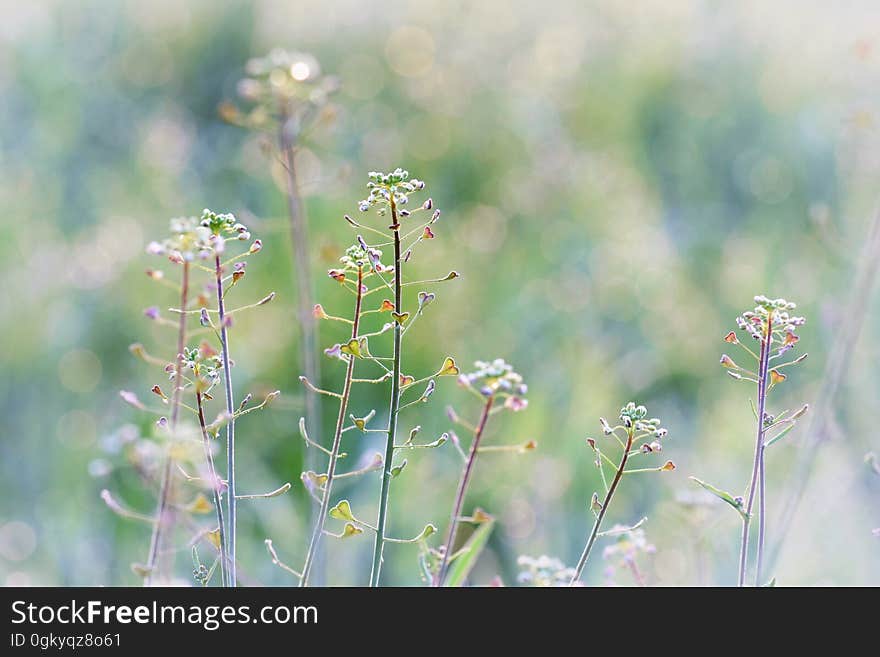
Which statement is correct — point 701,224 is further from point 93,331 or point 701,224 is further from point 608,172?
point 93,331

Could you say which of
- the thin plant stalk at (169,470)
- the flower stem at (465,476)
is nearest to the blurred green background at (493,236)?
the thin plant stalk at (169,470)

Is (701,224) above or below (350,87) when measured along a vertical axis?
below

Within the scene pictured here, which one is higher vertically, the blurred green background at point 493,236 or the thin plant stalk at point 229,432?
the blurred green background at point 493,236

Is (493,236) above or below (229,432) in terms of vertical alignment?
above

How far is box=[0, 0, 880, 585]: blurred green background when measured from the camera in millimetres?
895

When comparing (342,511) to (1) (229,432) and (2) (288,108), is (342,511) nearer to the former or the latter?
(1) (229,432)

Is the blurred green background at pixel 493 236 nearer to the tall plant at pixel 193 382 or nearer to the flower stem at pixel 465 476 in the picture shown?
the tall plant at pixel 193 382

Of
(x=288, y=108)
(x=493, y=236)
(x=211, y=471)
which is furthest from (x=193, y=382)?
(x=493, y=236)

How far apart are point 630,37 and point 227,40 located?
0.96m

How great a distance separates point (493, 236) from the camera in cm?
149

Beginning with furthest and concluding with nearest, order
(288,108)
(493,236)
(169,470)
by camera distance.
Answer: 1. (493,236)
2. (288,108)
3. (169,470)

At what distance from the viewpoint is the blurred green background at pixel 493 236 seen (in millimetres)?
895

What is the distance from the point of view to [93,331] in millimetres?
1244
